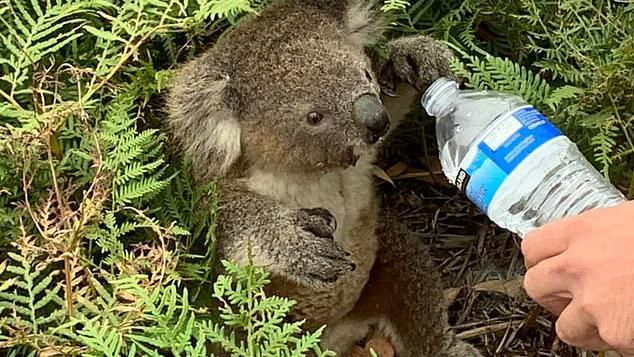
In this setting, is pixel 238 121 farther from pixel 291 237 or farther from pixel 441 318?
pixel 441 318

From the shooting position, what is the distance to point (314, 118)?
2725 millimetres

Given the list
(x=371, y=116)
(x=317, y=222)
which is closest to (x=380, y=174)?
(x=317, y=222)

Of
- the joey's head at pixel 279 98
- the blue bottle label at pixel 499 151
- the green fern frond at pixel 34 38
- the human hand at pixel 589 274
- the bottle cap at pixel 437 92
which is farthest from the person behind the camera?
the bottle cap at pixel 437 92

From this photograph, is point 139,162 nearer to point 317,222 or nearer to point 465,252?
point 317,222

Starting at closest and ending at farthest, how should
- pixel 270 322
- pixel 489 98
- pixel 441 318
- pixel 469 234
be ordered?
pixel 270 322 → pixel 489 98 → pixel 441 318 → pixel 469 234

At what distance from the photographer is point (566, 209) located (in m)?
2.40

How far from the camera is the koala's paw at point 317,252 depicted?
108 inches

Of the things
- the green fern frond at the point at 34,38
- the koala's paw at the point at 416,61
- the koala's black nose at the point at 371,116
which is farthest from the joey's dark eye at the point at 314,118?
the green fern frond at the point at 34,38

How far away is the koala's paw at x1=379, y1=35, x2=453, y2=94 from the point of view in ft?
9.84

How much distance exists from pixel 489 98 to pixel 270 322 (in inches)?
32.9

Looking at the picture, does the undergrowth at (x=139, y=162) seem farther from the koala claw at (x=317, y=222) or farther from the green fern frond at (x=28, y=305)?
the koala claw at (x=317, y=222)

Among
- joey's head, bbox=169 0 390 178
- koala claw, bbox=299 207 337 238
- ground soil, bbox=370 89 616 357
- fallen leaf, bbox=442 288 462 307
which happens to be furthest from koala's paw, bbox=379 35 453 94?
fallen leaf, bbox=442 288 462 307

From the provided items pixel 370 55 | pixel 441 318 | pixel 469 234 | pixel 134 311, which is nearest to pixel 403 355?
pixel 441 318

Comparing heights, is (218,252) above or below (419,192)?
above
